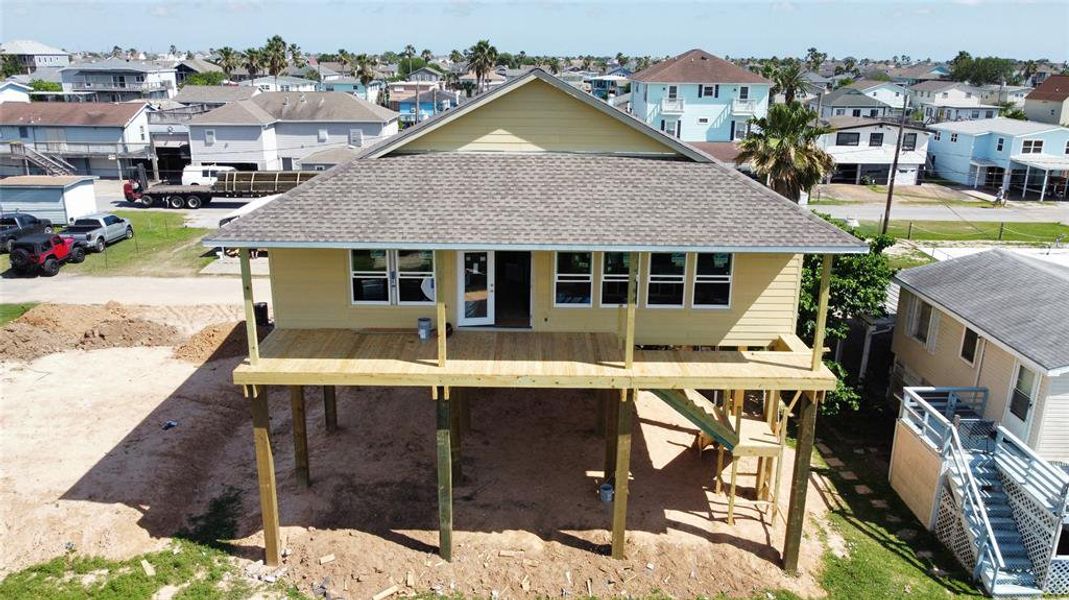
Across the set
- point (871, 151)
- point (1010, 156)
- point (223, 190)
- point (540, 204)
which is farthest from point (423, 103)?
point (540, 204)

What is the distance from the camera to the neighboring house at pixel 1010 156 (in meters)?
56.5

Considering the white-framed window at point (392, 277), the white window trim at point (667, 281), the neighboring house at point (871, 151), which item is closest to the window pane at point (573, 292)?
the white window trim at point (667, 281)

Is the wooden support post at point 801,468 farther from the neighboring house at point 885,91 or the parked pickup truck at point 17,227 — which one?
the neighboring house at point 885,91

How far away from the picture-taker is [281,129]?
5547 cm

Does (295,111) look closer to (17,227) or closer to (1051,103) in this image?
(17,227)

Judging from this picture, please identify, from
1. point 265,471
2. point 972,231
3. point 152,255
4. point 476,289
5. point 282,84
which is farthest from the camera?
point 282,84

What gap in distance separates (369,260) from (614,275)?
A: 17.1 ft

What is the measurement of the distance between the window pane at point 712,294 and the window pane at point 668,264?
1.81 ft

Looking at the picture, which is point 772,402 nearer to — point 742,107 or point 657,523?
point 657,523

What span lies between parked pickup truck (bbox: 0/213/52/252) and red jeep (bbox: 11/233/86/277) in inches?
153

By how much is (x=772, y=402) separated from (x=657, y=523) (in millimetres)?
3891

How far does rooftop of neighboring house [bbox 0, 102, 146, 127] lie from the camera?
182ft

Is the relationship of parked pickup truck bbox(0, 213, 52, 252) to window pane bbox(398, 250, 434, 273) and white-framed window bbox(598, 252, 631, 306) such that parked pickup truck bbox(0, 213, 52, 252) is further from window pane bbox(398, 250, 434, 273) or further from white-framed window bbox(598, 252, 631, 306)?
white-framed window bbox(598, 252, 631, 306)

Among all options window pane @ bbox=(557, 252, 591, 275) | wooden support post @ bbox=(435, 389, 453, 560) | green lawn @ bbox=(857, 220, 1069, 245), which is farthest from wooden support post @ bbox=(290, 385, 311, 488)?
green lawn @ bbox=(857, 220, 1069, 245)
